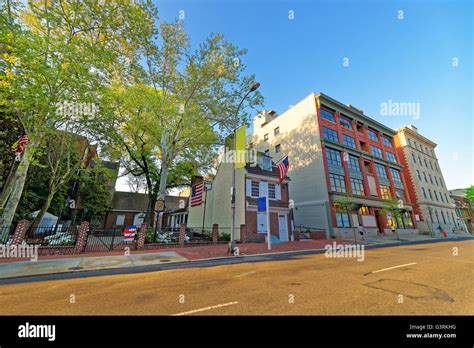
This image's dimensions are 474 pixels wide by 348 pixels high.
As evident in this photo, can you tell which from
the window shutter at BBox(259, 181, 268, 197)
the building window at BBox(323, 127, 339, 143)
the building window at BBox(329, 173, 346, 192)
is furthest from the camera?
the building window at BBox(323, 127, 339, 143)

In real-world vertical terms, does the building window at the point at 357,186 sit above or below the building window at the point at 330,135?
below

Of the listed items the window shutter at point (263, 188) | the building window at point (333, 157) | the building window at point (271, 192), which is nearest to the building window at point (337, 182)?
the building window at point (333, 157)

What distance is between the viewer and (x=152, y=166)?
25.8 metres

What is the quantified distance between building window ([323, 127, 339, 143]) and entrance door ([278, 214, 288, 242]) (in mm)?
14971

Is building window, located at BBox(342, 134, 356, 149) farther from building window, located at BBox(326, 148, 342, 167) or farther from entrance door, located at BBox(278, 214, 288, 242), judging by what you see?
entrance door, located at BBox(278, 214, 288, 242)

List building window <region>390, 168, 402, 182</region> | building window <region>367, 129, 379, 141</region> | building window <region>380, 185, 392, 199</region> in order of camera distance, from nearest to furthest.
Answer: building window <region>380, 185, 392, 199</region> → building window <region>367, 129, 379, 141</region> → building window <region>390, 168, 402, 182</region>

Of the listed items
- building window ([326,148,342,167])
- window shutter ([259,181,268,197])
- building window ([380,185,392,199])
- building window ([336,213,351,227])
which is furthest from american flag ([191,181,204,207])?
building window ([380,185,392,199])

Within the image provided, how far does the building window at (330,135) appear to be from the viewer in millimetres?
28831

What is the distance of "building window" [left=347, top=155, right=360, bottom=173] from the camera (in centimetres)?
2991

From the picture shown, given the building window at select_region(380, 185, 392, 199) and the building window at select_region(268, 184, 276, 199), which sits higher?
the building window at select_region(380, 185, 392, 199)

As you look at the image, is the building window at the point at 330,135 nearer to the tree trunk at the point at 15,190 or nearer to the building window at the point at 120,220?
the tree trunk at the point at 15,190

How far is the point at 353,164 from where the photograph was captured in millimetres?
30547

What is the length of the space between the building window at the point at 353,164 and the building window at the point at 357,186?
178 centimetres
